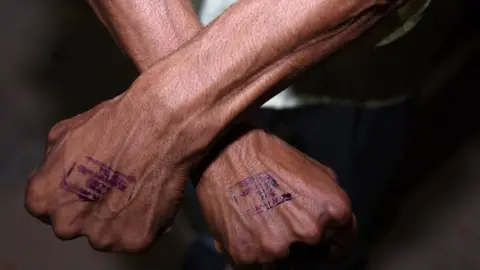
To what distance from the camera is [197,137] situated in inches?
16.9

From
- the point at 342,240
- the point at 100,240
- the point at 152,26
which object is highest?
the point at 152,26

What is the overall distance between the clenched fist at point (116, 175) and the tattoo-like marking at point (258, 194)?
0.14 feet

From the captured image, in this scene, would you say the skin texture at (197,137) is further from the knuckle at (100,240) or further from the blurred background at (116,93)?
the blurred background at (116,93)

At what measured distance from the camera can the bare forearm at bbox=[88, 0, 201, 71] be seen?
459mm

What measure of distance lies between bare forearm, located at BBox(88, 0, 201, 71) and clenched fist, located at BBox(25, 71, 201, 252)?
40mm

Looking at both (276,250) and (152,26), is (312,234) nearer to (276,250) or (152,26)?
(276,250)

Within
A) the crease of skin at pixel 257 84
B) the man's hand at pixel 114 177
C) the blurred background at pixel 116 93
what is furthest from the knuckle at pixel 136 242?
the blurred background at pixel 116 93

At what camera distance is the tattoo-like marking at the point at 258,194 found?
45 centimetres

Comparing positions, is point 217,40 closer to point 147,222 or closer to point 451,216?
point 147,222

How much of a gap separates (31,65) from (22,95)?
8cm

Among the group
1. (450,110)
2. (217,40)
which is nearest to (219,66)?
(217,40)

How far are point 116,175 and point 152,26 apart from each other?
11cm

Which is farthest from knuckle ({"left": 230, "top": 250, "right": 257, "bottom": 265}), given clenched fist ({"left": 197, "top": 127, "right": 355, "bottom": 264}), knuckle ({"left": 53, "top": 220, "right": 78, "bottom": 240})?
knuckle ({"left": 53, "top": 220, "right": 78, "bottom": 240})

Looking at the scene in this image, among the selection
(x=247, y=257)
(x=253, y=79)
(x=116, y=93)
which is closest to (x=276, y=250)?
(x=247, y=257)
